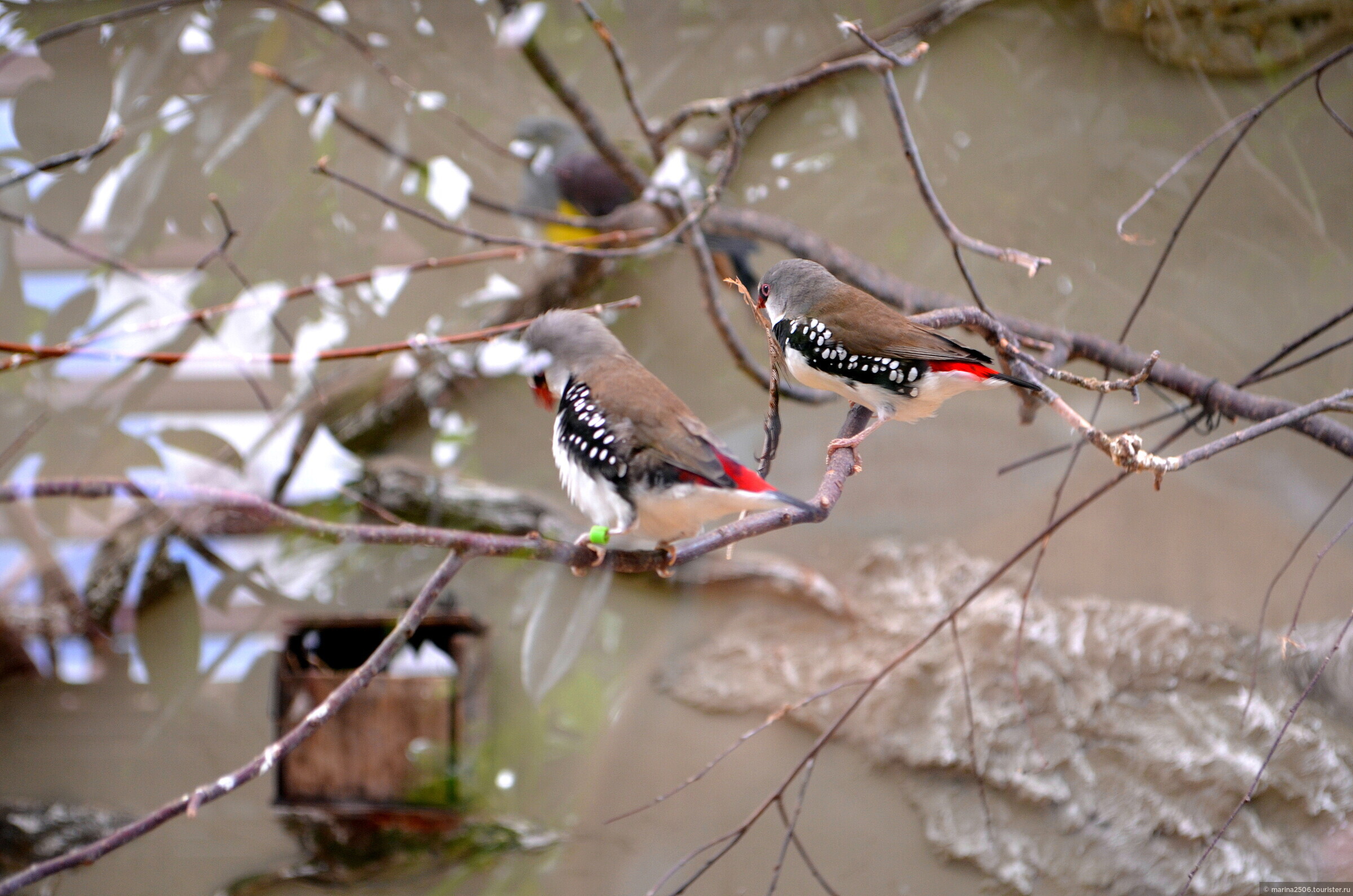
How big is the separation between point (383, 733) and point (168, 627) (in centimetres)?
51

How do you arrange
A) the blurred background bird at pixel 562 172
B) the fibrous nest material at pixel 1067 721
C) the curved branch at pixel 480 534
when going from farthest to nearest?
the blurred background bird at pixel 562 172
the fibrous nest material at pixel 1067 721
the curved branch at pixel 480 534

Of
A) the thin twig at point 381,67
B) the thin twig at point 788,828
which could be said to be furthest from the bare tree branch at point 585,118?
the thin twig at point 788,828

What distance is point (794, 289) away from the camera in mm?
952

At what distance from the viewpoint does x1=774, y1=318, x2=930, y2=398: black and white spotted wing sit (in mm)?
871

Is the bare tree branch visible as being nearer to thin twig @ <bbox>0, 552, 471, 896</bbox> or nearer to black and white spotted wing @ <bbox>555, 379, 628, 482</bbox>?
black and white spotted wing @ <bbox>555, 379, 628, 482</bbox>

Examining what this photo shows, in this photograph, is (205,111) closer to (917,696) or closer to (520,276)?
(520,276)

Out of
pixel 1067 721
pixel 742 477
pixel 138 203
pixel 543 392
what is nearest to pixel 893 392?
pixel 742 477

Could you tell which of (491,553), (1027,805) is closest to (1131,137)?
(1027,805)

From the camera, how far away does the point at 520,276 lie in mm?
1726

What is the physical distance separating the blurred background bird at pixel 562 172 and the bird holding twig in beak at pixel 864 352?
35.1 inches

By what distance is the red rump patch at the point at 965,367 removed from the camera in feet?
2.79

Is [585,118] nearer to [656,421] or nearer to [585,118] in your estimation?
[585,118]

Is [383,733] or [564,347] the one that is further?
[383,733]

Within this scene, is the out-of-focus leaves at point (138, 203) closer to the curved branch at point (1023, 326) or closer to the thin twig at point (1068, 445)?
the curved branch at point (1023, 326)
